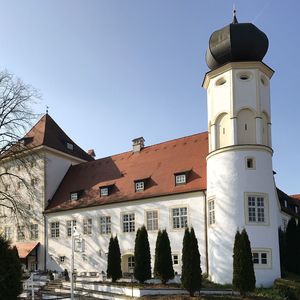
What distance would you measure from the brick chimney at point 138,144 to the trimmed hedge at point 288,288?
17.8 metres

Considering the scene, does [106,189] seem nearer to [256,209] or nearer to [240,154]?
[240,154]

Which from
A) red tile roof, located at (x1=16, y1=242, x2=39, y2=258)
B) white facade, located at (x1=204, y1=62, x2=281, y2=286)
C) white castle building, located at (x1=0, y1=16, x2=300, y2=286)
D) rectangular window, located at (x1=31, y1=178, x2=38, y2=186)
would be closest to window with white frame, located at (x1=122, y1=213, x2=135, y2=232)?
white castle building, located at (x1=0, y1=16, x2=300, y2=286)

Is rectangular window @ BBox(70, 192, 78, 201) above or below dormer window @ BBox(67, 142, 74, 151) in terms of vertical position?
below

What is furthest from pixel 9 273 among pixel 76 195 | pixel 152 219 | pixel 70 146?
pixel 70 146

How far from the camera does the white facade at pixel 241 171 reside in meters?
28.9

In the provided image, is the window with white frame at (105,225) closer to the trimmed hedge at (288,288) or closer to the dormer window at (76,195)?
the dormer window at (76,195)

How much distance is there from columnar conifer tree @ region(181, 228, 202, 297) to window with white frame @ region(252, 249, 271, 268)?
4.43 metres

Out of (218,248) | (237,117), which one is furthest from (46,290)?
(237,117)

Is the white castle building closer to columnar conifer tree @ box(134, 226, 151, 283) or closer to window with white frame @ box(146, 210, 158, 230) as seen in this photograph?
window with white frame @ box(146, 210, 158, 230)

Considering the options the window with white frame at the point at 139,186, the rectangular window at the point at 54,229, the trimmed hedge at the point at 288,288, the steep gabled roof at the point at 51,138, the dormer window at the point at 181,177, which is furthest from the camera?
the steep gabled roof at the point at 51,138

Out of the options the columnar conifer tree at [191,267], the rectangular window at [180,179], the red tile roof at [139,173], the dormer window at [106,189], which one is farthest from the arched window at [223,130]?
the dormer window at [106,189]

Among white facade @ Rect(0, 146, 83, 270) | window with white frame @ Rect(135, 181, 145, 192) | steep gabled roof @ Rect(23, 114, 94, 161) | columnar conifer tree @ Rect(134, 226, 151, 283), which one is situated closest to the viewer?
columnar conifer tree @ Rect(134, 226, 151, 283)

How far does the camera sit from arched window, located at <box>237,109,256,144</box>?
101 feet

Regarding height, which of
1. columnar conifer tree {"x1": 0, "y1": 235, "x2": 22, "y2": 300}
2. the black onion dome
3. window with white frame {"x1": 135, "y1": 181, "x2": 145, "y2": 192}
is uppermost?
the black onion dome
